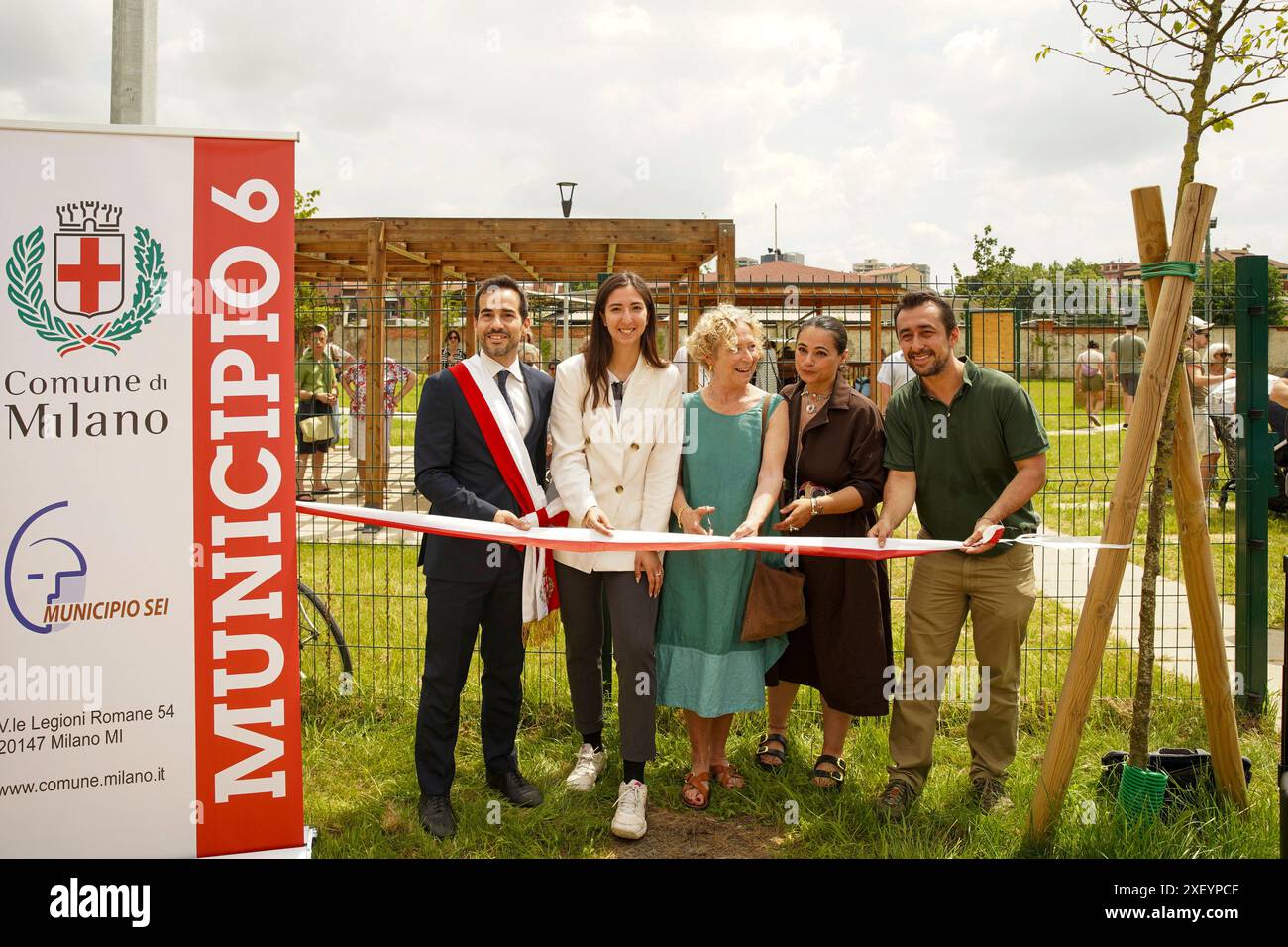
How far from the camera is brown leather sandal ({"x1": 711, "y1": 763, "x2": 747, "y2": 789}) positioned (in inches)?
→ 163

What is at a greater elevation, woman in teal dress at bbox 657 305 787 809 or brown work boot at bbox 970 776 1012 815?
woman in teal dress at bbox 657 305 787 809

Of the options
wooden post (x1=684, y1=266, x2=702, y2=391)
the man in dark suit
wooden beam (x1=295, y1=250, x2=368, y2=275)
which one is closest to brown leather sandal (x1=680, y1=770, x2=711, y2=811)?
the man in dark suit

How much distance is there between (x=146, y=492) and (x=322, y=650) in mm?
2617

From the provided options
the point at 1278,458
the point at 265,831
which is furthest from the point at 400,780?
the point at 1278,458

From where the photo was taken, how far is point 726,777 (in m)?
4.15

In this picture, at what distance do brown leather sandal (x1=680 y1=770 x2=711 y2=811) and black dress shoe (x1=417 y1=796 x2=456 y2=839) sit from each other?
1001 millimetres

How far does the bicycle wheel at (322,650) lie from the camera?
5012 millimetres

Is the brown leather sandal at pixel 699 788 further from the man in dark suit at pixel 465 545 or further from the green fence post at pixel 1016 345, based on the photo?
the green fence post at pixel 1016 345

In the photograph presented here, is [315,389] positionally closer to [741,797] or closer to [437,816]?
[437,816]

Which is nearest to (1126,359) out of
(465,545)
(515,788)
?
(465,545)

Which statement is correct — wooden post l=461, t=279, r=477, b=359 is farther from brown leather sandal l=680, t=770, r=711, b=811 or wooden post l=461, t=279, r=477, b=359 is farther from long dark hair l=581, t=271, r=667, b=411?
brown leather sandal l=680, t=770, r=711, b=811

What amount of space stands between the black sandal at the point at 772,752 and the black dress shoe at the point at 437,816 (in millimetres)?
1457

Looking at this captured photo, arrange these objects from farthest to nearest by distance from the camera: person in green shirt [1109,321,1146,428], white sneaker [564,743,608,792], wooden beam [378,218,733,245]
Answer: wooden beam [378,218,733,245], person in green shirt [1109,321,1146,428], white sneaker [564,743,608,792]

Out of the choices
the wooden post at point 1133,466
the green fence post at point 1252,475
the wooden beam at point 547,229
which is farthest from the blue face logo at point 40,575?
the wooden beam at point 547,229
